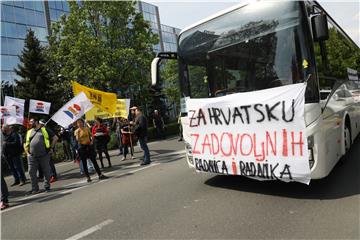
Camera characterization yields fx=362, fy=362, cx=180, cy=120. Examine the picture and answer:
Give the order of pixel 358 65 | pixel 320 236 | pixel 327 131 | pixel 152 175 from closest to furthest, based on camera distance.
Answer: pixel 320 236 → pixel 327 131 → pixel 152 175 → pixel 358 65

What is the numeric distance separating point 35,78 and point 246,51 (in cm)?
2817

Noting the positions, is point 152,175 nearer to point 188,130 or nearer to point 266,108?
point 188,130

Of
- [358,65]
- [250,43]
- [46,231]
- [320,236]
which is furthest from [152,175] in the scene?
[358,65]

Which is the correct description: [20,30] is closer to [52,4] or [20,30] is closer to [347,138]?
[52,4]

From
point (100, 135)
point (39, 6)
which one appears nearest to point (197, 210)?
point (100, 135)

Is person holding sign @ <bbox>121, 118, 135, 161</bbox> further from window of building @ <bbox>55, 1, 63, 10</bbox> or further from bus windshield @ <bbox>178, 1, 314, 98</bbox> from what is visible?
window of building @ <bbox>55, 1, 63, 10</bbox>

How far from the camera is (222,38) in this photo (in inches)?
246

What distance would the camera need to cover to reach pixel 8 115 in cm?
1173

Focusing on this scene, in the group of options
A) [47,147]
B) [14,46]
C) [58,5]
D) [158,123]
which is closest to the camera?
[47,147]

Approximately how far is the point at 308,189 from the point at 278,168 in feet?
2.83

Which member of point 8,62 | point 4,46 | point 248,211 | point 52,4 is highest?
point 52,4

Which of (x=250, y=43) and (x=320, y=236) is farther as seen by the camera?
(x=250, y=43)

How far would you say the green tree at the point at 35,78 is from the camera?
2998 cm

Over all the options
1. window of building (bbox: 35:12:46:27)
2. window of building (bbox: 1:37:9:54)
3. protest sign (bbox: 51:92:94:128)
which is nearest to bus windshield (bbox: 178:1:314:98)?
protest sign (bbox: 51:92:94:128)
